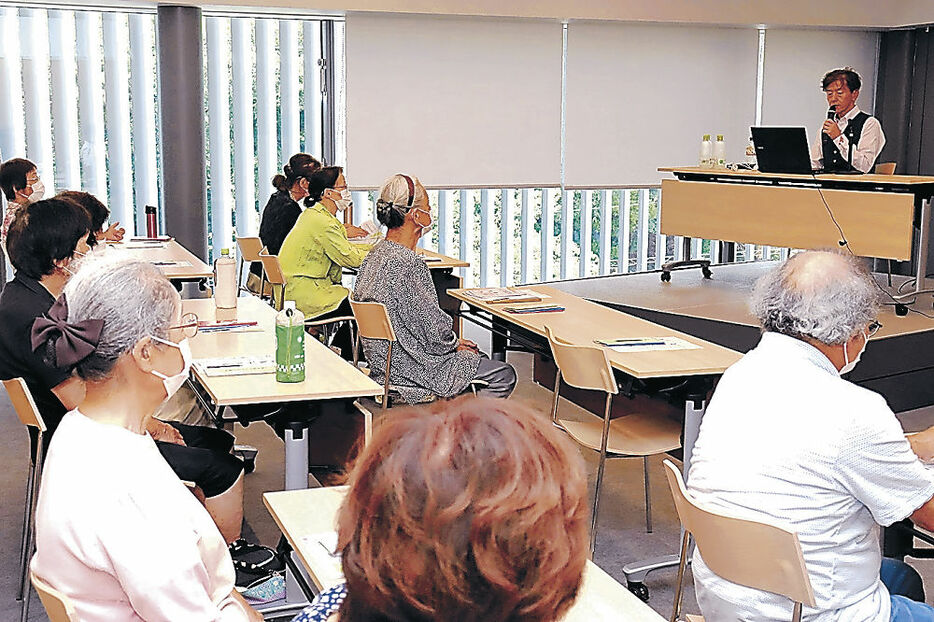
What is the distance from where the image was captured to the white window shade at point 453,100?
25.0 ft

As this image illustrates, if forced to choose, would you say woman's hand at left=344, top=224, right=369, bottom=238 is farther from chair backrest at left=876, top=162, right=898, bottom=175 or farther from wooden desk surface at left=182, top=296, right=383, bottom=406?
chair backrest at left=876, top=162, right=898, bottom=175

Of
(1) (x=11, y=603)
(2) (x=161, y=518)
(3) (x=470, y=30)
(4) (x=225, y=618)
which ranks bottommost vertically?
(1) (x=11, y=603)

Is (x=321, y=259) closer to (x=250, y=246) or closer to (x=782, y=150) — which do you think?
(x=250, y=246)

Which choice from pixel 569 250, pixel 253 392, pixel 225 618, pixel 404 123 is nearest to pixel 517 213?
pixel 569 250

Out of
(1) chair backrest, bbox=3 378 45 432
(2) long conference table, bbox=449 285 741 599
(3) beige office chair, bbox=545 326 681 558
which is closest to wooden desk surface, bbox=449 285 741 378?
(2) long conference table, bbox=449 285 741 599

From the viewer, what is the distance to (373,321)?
409cm

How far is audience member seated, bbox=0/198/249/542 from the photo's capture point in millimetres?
3010

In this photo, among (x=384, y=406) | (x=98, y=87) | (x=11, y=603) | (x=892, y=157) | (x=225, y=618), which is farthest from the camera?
(x=892, y=157)

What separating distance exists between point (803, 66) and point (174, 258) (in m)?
5.71

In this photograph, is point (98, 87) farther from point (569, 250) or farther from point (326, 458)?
point (326, 458)

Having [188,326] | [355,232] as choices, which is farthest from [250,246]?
[188,326]

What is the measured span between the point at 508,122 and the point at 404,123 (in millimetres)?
851

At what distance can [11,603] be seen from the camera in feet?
10.5

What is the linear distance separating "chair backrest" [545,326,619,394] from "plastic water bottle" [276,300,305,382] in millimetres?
884
